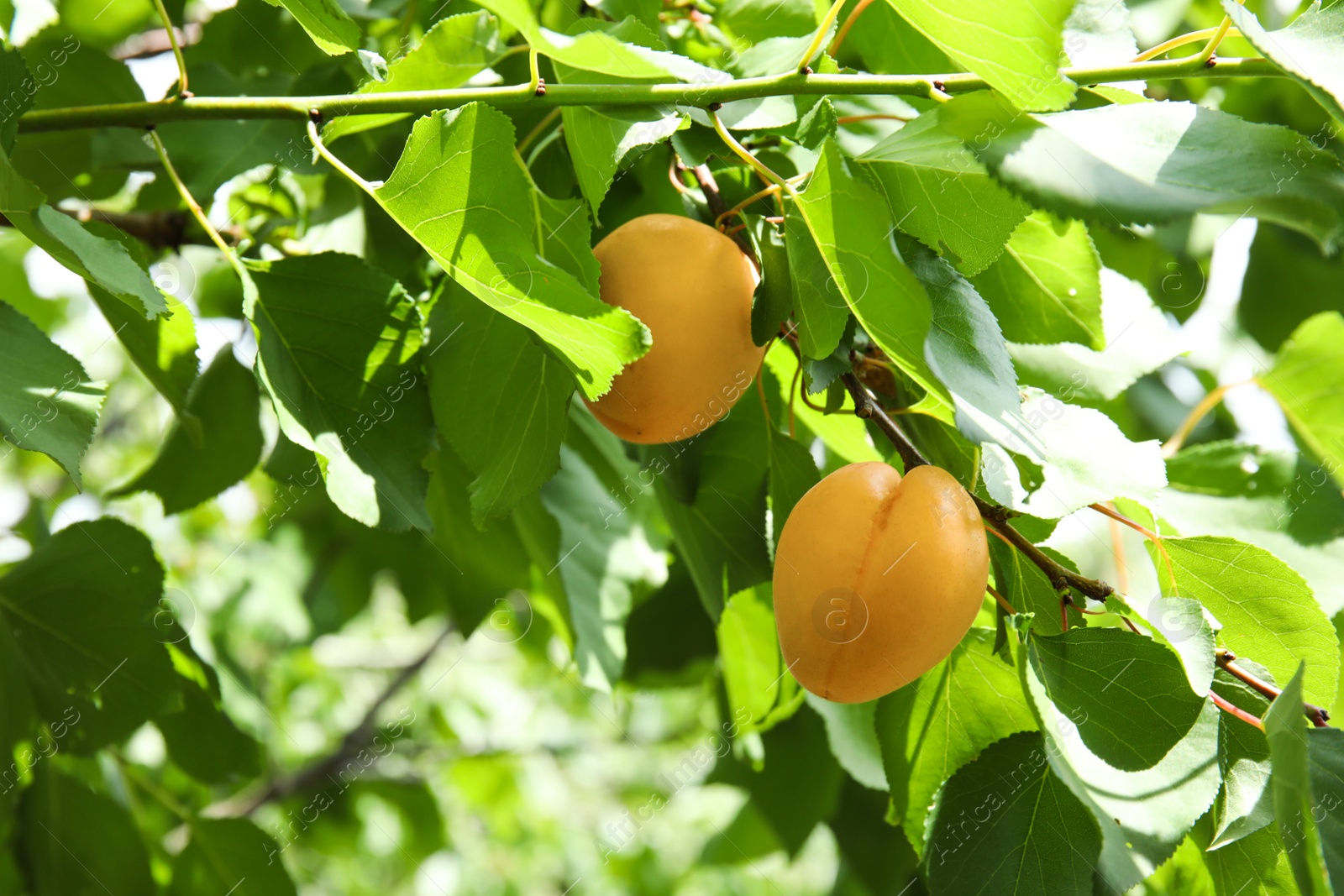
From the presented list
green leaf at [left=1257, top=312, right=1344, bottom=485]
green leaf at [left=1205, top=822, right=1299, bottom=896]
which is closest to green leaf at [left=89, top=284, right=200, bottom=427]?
green leaf at [left=1205, top=822, right=1299, bottom=896]

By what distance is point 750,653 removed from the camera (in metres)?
0.88

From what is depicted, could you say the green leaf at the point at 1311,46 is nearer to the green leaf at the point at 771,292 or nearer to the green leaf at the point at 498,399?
the green leaf at the point at 771,292

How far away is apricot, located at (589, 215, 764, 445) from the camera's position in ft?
1.89

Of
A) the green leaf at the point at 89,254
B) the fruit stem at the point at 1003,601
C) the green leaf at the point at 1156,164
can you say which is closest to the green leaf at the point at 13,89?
the green leaf at the point at 89,254

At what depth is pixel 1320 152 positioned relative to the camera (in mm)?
452

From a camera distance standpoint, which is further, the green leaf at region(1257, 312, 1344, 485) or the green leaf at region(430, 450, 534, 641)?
the green leaf at region(1257, 312, 1344, 485)

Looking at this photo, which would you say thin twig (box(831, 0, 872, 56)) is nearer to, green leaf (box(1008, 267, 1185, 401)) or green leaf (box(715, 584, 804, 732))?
green leaf (box(1008, 267, 1185, 401))

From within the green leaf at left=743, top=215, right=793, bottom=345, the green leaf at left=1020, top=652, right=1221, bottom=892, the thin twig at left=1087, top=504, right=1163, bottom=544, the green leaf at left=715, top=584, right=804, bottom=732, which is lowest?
the green leaf at left=715, top=584, right=804, bottom=732

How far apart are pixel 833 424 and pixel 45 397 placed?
0.50 m

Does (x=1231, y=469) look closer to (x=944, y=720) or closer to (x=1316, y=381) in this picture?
(x=1316, y=381)

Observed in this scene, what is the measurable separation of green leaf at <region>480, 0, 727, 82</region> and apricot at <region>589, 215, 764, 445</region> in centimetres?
10

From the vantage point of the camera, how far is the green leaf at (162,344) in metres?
0.69

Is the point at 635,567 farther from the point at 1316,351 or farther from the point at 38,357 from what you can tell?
the point at 1316,351

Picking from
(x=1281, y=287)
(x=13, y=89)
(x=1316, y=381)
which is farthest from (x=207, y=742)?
(x=1281, y=287)
